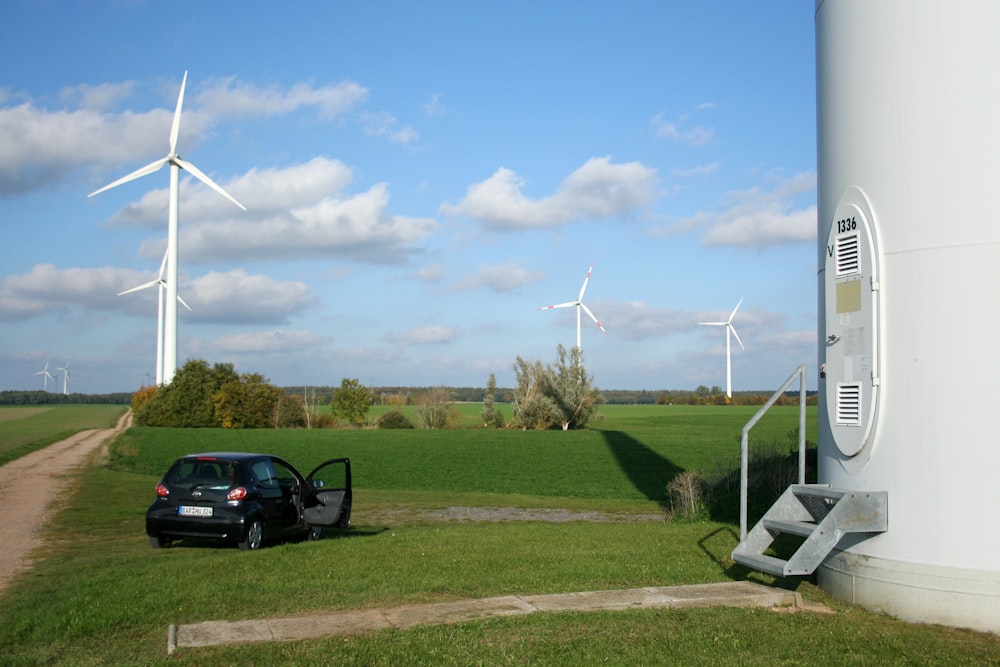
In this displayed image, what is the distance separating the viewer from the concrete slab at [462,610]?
6910mm

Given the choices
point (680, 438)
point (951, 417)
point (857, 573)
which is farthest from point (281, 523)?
point (680, 438)

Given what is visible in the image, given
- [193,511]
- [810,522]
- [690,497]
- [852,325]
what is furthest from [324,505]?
[852,325]

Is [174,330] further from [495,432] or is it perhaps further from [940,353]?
[940,353]

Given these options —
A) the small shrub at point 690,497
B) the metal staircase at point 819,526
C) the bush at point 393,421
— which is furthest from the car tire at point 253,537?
the bush at point 393,421

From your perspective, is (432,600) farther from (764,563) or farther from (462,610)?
(764,563)

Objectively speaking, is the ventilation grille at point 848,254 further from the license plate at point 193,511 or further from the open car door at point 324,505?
the license plate at point 193,511

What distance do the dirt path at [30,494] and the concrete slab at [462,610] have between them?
462 cm

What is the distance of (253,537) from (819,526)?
9036mm

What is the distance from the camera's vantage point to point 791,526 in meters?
8.41

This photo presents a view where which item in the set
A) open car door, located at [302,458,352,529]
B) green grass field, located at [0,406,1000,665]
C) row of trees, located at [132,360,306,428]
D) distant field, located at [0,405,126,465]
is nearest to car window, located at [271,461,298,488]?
open car door, located at [302,458,352,529]

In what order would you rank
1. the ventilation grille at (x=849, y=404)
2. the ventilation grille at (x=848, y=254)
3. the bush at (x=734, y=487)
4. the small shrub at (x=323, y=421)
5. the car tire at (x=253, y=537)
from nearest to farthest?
1. the ventilation grille at (x=849, y=404)
2. the ventilation grille at (x=848, y=254)
3. the car tire at (x=253, y=537)
4. the bush at (x=734, y=487)
5. the small shrub at (x=323, y=421)

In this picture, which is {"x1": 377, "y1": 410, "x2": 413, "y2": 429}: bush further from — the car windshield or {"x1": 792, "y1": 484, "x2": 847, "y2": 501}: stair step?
{"x1": 792, "y1": 484, "x2": 847, "y2": 501}: stair step

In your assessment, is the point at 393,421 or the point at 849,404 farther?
the point at 393,421

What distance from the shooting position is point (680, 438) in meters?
53.7
